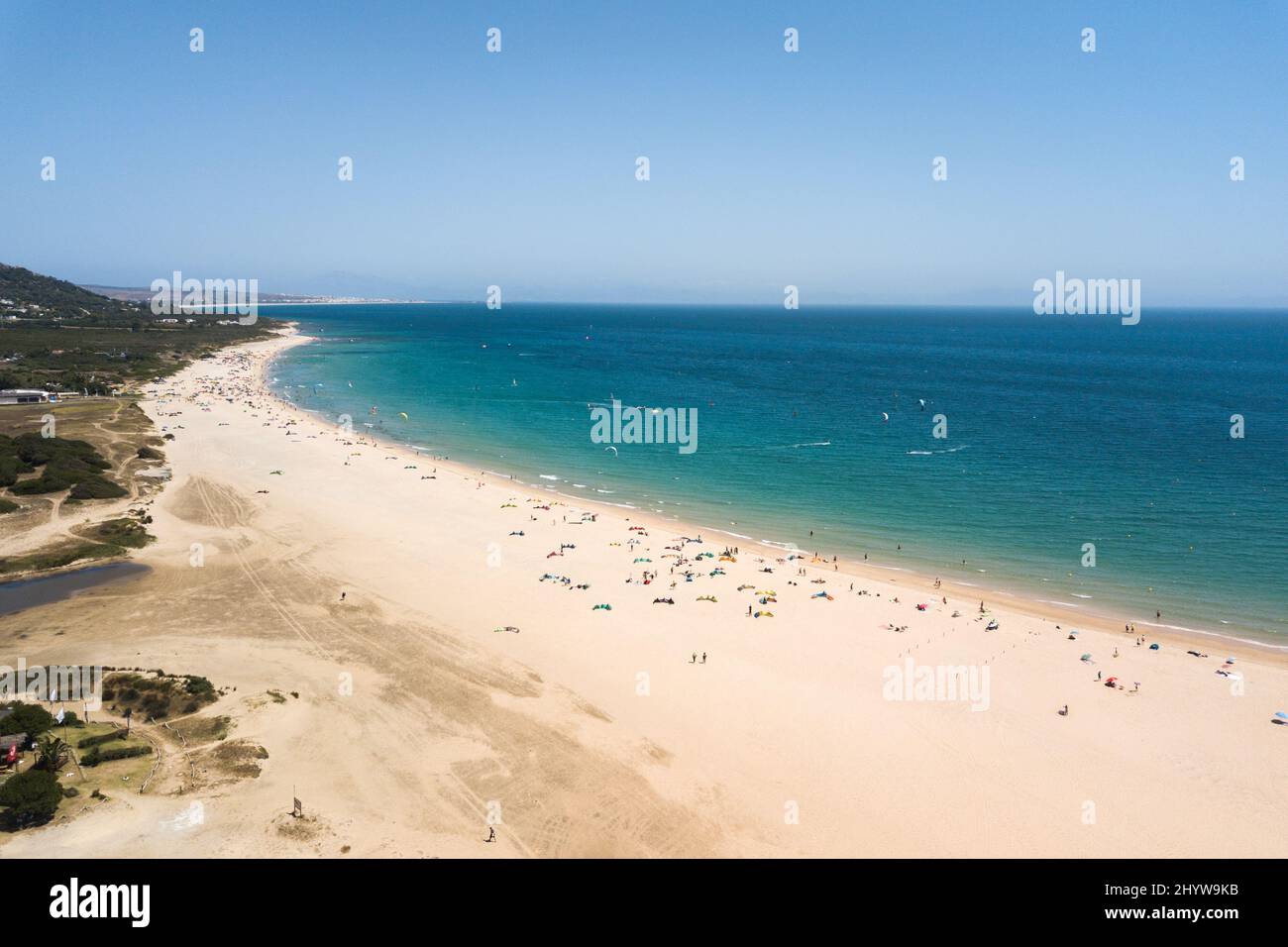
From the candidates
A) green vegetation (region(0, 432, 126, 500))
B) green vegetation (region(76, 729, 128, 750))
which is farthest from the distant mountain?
green vegetation (region(76, 729, 128, 750))

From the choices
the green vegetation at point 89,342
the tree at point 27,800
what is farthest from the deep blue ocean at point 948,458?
the tree at point 27,800

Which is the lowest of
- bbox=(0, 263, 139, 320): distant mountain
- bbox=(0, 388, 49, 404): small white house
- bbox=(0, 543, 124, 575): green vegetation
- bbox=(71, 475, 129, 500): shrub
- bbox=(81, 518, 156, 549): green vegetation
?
bbox=(0, 543, 124, 575): green vegetation

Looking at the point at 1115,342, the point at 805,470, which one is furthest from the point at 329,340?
the point at 1115,342

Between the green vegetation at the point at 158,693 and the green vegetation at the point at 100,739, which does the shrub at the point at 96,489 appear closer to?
the green vegetation at the point at 158,693

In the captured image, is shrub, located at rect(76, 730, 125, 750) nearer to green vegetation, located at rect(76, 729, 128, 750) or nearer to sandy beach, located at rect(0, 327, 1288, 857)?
green vegetation, located at rect(76, 729, 128, 750)

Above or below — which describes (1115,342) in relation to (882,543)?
above
